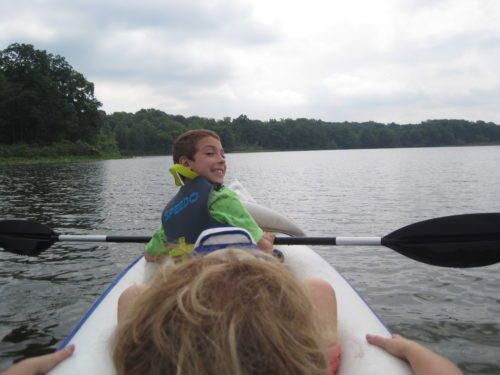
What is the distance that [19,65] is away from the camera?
47.2 metres

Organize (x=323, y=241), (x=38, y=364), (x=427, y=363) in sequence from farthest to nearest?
(x=323, y=241)
(x=38, y=364)
(x=427, y=363)

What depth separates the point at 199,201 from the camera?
2.39 m

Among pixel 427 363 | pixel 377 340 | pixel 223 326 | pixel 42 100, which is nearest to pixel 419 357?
pixel 427 363

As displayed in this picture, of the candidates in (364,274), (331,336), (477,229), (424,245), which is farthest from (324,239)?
(331,336)

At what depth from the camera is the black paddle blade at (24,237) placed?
3648 millimetres

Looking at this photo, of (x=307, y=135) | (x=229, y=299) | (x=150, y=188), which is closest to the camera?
(x=229, y=299)

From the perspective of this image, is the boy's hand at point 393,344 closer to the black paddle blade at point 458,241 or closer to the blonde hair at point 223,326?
the blonde hair at point 223,326

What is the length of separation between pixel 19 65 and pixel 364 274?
52112mm

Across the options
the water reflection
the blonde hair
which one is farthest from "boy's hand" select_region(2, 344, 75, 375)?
the water reflection

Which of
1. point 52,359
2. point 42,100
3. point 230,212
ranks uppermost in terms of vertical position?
point 42,100

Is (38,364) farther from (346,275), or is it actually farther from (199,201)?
(346,275)

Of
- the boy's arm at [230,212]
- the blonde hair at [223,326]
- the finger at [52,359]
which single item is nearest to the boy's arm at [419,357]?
the blonde hair at [223,326]

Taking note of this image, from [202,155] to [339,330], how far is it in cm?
141

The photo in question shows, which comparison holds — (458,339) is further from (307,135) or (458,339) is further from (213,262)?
(307,135)
